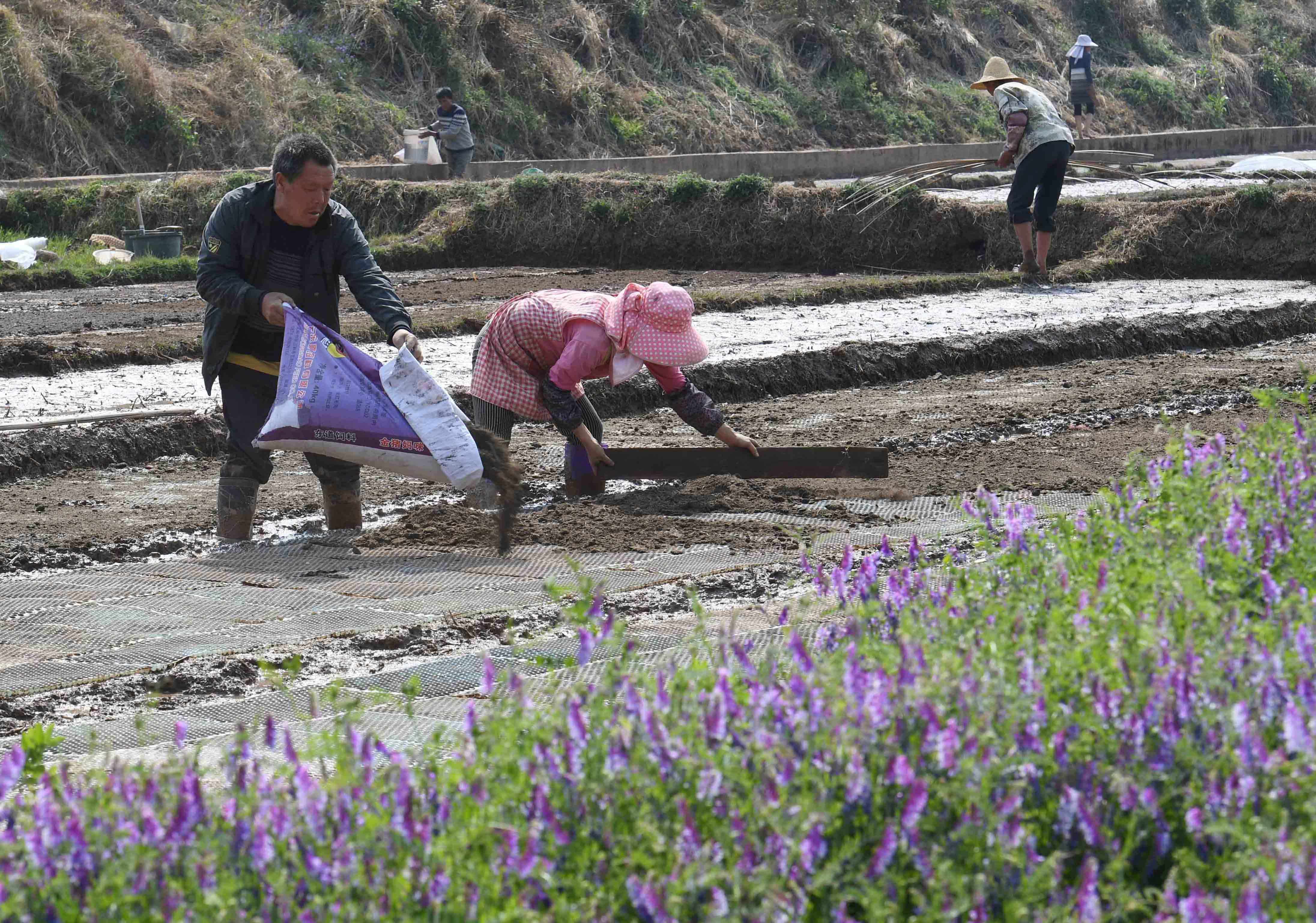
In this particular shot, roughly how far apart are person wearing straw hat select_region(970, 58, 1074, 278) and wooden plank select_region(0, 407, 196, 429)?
24.5ft

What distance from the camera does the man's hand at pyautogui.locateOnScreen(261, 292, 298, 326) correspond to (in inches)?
206

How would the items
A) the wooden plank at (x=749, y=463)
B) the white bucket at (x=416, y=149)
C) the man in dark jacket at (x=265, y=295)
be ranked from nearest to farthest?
the man in dark jacket at (x=265, y=295) < the wooden plank at (x=749, y=463) < the white bucket at (x=416, y=149)

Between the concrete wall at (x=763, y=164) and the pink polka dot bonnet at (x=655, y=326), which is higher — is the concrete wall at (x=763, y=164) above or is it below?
above

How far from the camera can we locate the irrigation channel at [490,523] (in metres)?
3.97

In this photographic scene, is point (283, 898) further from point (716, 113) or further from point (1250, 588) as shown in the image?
point (716, 113)

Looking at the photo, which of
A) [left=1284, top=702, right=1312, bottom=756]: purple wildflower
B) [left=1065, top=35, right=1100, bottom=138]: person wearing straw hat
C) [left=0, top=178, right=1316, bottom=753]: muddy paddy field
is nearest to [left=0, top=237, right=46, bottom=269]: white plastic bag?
[left=0, top=178, right=1316, bottom=753]: muddy paddy field

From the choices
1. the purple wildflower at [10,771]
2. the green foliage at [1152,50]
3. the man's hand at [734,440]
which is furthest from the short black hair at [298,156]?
the green foliage at [1152,50]

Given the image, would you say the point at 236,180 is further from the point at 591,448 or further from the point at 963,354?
the point at 591,448

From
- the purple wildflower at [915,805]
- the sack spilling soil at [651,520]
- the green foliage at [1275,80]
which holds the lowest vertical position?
the sack spilling soil at [651,520]

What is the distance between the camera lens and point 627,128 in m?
29.7

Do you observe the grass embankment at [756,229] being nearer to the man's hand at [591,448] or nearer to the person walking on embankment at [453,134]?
the person walking on embankment at [453,134]

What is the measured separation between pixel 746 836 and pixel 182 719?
195 centimetres

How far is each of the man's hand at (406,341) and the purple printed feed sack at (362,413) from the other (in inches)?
1.8

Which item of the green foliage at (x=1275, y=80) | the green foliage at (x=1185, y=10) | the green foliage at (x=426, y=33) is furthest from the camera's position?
the green foliage at (x=1185, y=10)
